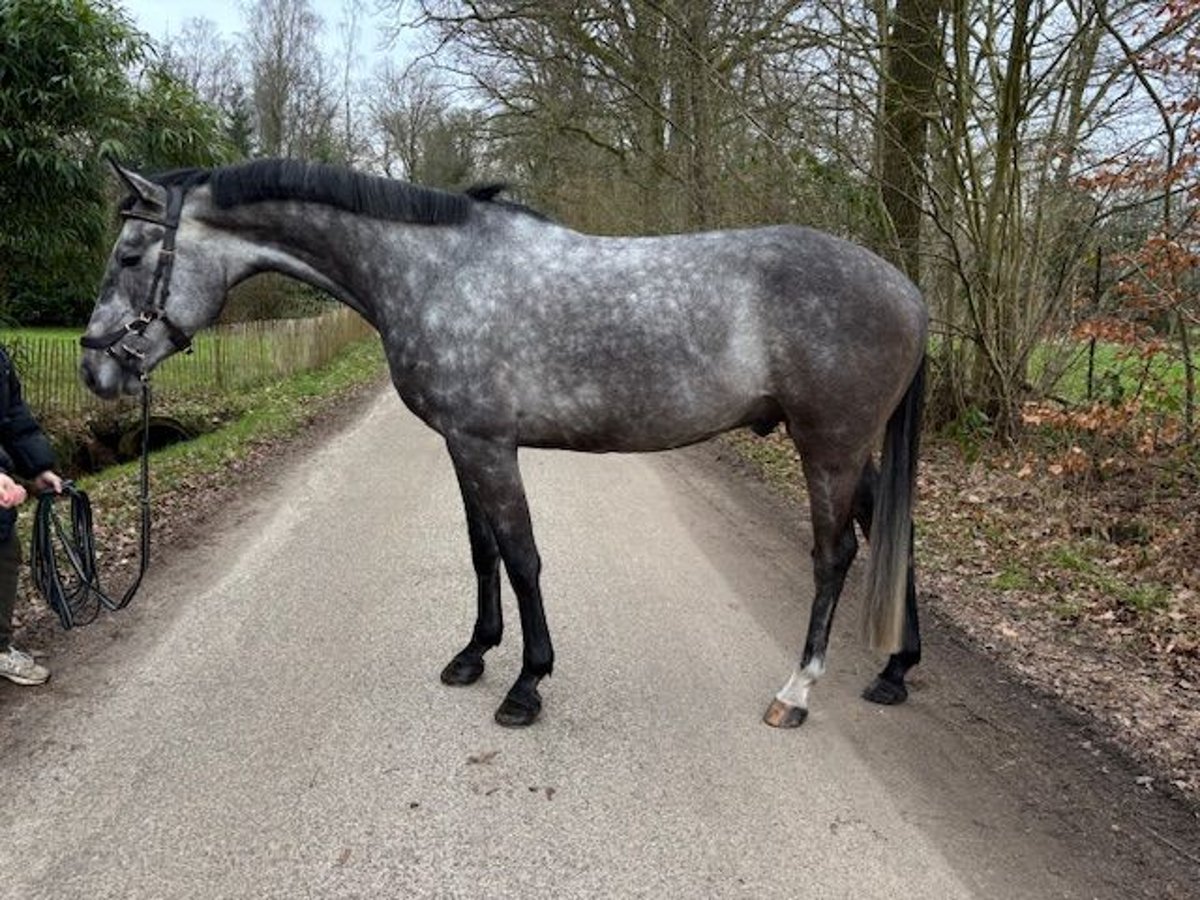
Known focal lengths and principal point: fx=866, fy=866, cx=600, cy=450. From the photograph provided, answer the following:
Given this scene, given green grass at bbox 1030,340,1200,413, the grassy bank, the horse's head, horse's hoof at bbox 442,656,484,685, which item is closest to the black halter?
the horse's head

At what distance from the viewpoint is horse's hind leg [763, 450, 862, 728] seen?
354 centimetres

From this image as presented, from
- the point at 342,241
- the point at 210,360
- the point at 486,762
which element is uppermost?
the point at 342,241

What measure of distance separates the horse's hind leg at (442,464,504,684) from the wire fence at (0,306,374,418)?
5.59 meters

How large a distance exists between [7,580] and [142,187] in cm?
173

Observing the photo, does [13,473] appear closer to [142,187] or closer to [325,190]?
[142,187]

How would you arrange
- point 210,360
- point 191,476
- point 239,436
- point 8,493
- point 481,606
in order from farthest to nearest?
1. point 210,360
2. point 239,436
3. point 191,476
4. point 481,606
5. point 8,493

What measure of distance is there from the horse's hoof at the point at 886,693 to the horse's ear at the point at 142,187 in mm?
3532

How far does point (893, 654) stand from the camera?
3.78m

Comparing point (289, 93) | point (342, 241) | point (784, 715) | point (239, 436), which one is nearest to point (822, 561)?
point (784, 715)

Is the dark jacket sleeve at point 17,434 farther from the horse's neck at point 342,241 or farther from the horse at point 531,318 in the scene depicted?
the horse's neck at point 342,241

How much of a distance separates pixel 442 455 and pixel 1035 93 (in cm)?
655

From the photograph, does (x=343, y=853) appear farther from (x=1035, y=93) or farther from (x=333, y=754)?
(x=1035, y=93)

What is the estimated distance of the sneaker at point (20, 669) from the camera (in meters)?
3.60

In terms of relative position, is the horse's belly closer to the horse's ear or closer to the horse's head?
the horse's head
